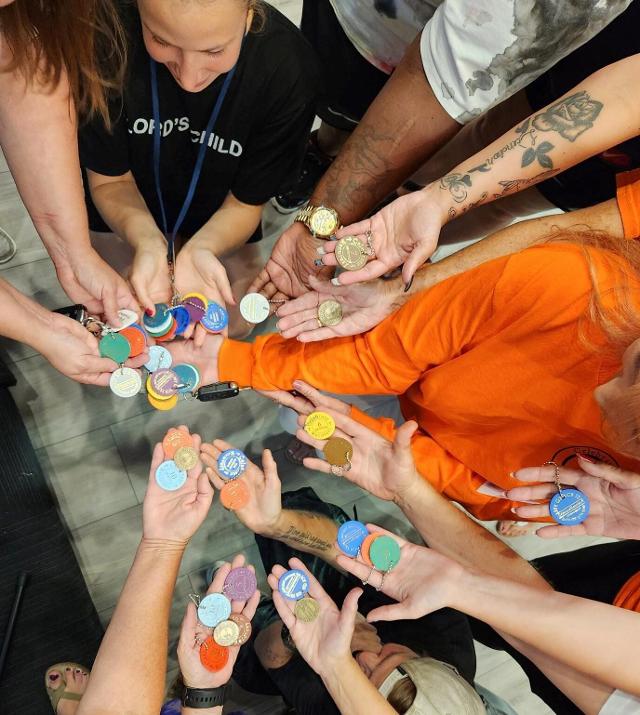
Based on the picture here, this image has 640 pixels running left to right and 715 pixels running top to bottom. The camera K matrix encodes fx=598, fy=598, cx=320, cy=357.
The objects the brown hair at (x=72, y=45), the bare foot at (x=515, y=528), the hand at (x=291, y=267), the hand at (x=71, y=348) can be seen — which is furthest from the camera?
the bare foot at (x=515, y=528)

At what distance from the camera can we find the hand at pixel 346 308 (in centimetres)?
171

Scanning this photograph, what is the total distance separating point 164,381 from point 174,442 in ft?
0.63

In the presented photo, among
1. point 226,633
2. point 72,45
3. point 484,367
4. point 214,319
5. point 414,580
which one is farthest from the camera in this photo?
point 214,319

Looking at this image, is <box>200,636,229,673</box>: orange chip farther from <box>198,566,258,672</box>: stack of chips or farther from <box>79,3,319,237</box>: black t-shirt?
<box>79,3,319,237</box>: black t-shirt

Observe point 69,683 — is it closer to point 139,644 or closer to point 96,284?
point 139,644

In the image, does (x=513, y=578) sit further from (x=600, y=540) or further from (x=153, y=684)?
(x=600, y=540)

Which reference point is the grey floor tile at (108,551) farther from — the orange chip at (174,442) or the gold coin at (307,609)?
the gold coin at (307,609)

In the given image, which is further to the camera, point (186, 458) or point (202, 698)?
point (186, 458)

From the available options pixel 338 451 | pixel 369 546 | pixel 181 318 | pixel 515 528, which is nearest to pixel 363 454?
pixel 338 451

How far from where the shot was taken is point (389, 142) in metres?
1.80

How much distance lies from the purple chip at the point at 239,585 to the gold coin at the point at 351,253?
0.99 meters

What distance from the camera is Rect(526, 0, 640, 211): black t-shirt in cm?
157

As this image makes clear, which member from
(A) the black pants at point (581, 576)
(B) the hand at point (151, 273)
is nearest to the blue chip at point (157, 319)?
(B) the hand at point (151, 273)

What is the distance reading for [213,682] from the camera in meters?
1.71
